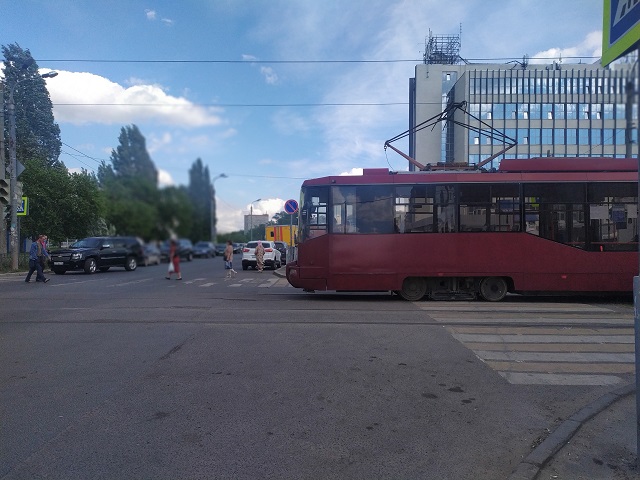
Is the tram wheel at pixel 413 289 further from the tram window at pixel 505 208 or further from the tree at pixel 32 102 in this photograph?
the tree at pixel 32 102

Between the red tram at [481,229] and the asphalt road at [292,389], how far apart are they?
6.39 ft

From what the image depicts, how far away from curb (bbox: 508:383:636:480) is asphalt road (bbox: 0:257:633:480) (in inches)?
5.0

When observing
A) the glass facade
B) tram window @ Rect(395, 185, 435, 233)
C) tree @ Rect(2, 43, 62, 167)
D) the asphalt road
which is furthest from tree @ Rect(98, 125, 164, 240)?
tram window @ Rect(395, 185, 435, 233)

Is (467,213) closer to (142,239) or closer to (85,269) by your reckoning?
(142,239)

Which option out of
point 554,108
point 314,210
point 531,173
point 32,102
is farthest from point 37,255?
point 554,108

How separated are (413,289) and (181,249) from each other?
10.2 meters

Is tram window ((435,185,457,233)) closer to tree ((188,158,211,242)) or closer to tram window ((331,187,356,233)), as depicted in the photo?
tram window ((331,187,356,233))

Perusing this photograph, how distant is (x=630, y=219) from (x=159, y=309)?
481 inches

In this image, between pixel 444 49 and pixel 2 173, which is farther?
pixel 444 49

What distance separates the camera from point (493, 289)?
12.4 m

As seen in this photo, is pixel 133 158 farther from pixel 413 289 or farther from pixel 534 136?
pixel 534 136

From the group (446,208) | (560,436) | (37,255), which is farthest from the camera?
(37,255)

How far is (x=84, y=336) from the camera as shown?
782 centimetres

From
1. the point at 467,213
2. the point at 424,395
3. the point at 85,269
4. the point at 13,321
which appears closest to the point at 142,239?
the point at 424,395
